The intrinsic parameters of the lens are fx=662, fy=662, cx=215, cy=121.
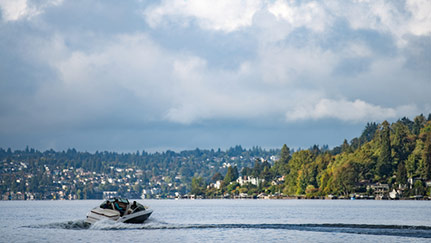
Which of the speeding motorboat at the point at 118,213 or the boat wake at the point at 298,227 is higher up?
the speeding motorboat at the point at 118,213

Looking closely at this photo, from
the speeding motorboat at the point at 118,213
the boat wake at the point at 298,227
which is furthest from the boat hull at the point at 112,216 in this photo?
the boat wake at the point at 298,227

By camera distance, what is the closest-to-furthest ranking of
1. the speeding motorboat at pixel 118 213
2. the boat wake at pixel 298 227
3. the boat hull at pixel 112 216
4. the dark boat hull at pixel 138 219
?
the boat wake at pixel 298 227 → the boat hull at pixel 112 216 → the speeding motorboat at pixel 118 213 → the dark boat hull at pixel 138 219

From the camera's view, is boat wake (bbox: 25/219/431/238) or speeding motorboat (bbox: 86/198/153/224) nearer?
boat wake (bbox: 25/219/431/238)

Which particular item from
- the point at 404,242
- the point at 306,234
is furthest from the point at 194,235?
the point at 404,242

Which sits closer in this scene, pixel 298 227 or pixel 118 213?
pixel 298 227

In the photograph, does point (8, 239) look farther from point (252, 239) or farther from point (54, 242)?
point (252, 239)

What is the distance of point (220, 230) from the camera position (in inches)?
3381

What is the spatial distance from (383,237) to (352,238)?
3604mm

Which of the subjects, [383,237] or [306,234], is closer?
[383,237]

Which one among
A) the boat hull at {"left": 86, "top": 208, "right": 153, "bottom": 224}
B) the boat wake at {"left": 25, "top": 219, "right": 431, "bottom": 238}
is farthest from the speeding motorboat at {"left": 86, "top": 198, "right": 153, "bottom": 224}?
the boat wake at {"left": 25, "top": 219, "right": 431, "bottom": 238}

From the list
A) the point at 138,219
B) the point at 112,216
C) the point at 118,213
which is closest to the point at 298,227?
the point at 138,219

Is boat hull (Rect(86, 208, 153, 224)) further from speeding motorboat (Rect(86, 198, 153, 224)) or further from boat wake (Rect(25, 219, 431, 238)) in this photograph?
boat wake (Rect(25, 219, 431, 238))

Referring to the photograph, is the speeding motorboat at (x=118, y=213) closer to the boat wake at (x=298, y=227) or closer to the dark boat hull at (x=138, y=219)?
the dark boat hull at (x=138, y=219)

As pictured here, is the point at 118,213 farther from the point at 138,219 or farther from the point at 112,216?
the point at 138,219
